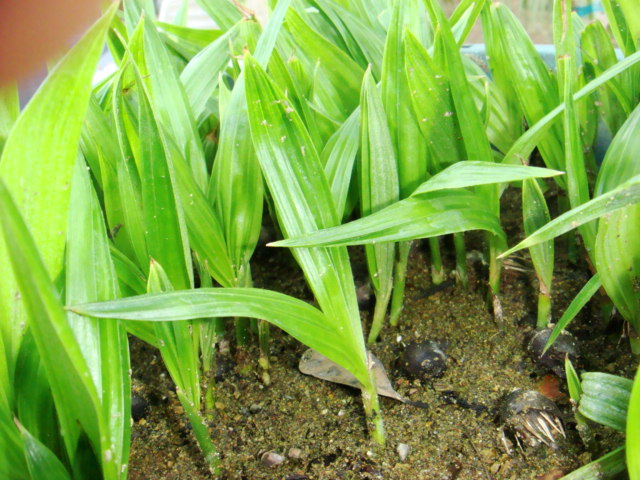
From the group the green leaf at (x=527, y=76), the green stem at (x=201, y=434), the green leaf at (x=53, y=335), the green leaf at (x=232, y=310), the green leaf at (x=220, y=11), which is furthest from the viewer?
the green leaf at (x=220, y=11)

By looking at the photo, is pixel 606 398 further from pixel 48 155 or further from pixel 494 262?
pixel 48 155

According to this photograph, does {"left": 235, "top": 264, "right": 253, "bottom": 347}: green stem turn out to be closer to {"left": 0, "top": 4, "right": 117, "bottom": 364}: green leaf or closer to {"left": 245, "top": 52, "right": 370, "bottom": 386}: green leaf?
{"left": 245, "top": 52, "right": 370, "bottom": 386}: green leaf

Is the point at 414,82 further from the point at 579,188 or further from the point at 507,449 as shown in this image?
the point at 507,449

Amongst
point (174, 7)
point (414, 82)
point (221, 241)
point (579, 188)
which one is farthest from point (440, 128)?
point (174, 7)

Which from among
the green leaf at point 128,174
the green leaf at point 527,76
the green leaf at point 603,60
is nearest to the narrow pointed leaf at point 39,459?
the green leaf at point 128,174

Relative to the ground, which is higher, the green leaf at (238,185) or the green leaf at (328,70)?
the green leaf at (328,70)

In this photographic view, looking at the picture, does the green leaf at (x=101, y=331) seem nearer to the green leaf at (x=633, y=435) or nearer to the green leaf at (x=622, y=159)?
the green leaf at (x=633, y=435)
